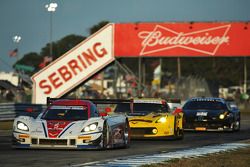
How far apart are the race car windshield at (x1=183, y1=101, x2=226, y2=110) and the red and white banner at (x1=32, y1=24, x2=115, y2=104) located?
49.4ft

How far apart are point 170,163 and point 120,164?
0.90m

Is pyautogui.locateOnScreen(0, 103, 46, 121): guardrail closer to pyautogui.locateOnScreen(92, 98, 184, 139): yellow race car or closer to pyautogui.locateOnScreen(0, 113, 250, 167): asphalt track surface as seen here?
pyautogui.locateOnScreen(92, 98, 184, 139): yellow race car

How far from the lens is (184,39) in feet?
142

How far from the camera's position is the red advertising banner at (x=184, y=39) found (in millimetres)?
43312

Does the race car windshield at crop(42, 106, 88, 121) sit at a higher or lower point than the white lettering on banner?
lower

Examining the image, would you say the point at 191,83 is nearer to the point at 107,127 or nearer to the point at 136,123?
the point at 136,123

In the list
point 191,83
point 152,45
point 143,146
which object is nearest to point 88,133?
point 143,146

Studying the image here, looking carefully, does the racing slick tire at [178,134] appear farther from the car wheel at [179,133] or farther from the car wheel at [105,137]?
the car wheel at [105,137]

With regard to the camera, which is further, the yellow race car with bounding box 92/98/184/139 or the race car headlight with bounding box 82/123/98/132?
the yellow race car with bounding box 92/98/184/139

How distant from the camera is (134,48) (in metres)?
43.6

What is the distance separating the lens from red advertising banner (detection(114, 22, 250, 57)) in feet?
142

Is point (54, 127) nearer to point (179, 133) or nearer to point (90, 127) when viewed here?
point (90, 127)

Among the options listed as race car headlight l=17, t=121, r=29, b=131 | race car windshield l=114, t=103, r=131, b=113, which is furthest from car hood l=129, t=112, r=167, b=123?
race car headlight l=17, t=121, r=29, b=131

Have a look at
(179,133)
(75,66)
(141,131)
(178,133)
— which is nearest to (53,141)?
(141,131)
